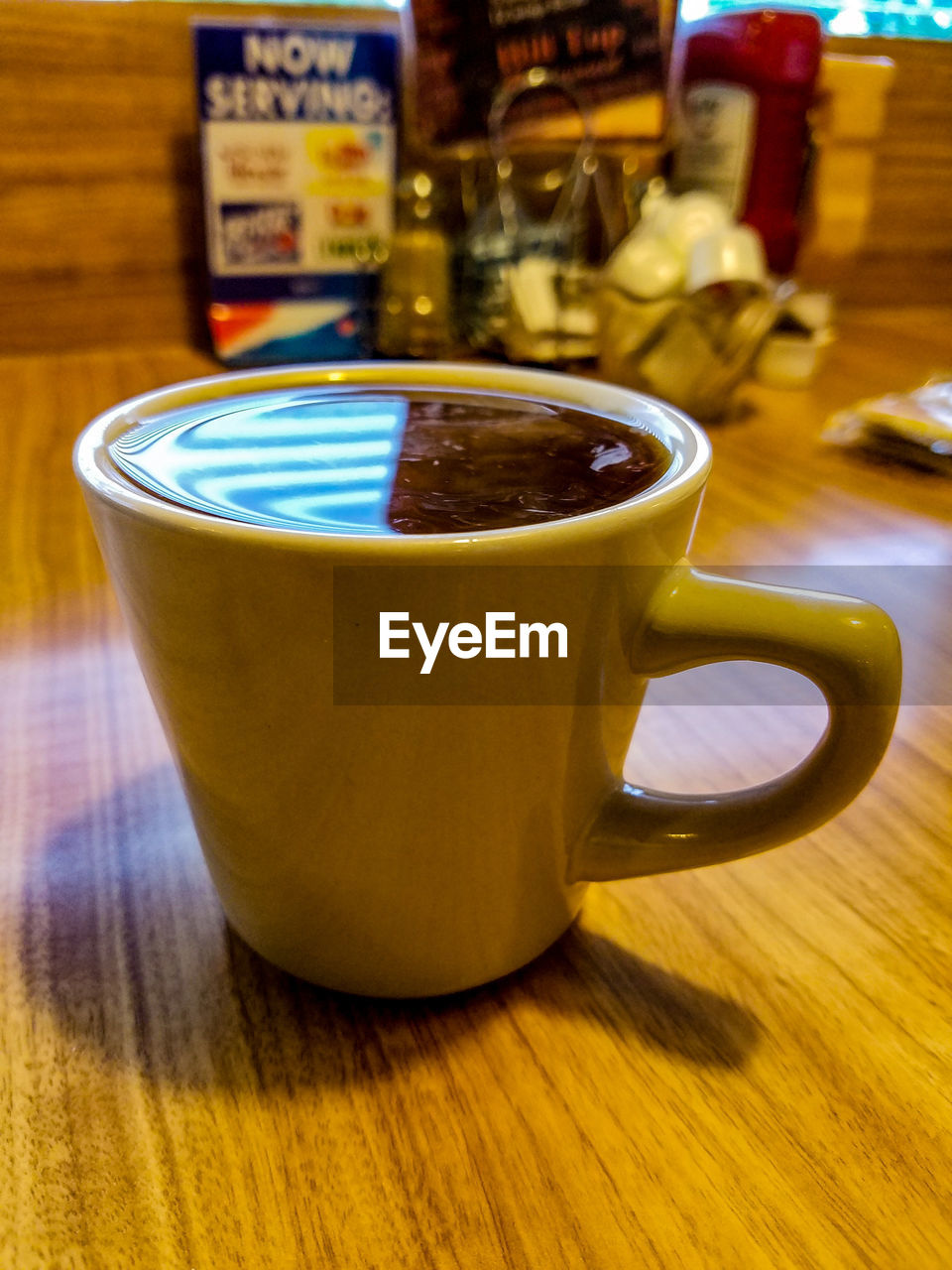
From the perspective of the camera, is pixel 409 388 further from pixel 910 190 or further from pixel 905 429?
pixel 910 190

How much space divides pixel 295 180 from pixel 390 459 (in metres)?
0.65

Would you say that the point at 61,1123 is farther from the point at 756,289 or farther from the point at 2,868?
the point at 756,289

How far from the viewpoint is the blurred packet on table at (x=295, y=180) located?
31.2 inches

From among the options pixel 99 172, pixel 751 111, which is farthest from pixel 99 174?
pixel 751 111

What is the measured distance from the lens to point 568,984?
0.93 feet

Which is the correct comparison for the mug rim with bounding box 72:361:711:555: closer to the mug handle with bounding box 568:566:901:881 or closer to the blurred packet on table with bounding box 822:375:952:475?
the mug handle with bounding box 568:566:901:881

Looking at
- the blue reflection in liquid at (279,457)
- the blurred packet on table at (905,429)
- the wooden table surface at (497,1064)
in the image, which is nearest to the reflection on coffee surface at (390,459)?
the blue reflection in liquid at (279,457)

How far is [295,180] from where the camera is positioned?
2.73ft

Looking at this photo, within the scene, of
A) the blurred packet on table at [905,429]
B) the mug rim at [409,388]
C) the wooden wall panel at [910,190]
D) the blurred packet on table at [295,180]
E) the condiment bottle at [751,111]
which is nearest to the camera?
the mug rim at [409,388]

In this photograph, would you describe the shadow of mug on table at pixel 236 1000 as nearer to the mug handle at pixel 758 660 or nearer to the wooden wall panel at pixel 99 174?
the mug handle at pixel 758 660

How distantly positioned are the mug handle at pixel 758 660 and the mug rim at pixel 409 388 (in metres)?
0.03

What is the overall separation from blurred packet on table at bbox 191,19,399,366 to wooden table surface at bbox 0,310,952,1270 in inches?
21.3

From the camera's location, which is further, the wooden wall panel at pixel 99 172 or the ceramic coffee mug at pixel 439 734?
the wooden wall panel at pixel 99 172

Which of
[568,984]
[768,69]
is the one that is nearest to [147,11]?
[768,69]
